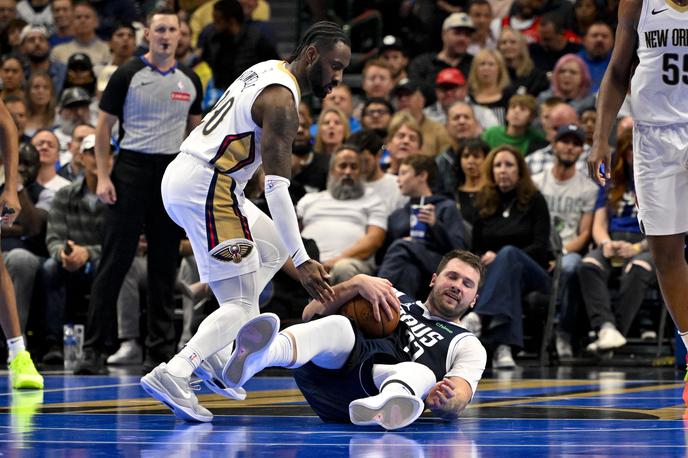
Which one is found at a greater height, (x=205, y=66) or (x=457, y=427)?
(x=205, y=66)

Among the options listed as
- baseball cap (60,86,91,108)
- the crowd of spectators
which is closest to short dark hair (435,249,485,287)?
the crowd of spectators

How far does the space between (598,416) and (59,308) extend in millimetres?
5398

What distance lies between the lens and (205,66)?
519 inches

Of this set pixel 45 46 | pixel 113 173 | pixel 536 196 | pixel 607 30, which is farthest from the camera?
pixel 45 46

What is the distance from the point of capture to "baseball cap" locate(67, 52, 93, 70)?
41.7 feet

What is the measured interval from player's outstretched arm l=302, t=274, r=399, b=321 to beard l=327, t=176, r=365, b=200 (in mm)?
4670

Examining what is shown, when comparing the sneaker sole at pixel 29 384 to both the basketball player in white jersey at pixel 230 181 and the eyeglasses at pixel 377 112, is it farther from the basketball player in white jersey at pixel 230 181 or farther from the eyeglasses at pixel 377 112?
the eyeglasses at pixel 377 112

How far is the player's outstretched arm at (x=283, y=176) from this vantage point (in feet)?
16.3

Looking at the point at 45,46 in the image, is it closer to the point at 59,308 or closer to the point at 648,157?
the point at 59,308

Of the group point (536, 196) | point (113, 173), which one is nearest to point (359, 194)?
point (536, 196)

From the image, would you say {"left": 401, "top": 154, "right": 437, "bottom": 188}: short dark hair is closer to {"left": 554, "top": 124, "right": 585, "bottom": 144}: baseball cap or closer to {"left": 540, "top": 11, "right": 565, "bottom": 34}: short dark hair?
{"left": 554, "top": 124, "right": 585, "bottom": 144}: baseball cap

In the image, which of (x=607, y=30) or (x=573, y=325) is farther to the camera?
(x=607, y=30)

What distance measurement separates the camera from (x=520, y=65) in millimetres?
12102

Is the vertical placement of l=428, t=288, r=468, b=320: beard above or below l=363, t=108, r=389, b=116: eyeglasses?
below
